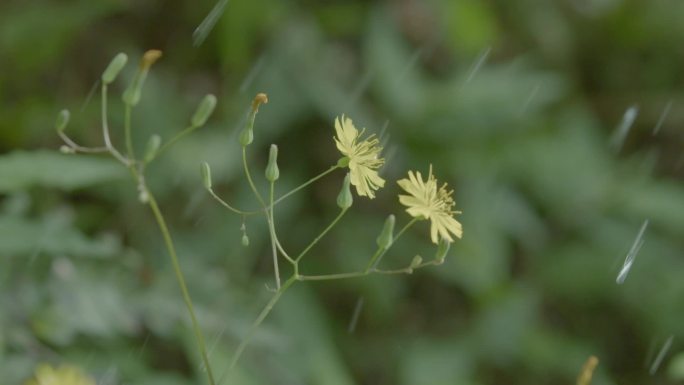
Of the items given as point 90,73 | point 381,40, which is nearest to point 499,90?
point 381,40

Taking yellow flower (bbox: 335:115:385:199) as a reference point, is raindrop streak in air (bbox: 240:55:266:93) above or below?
below

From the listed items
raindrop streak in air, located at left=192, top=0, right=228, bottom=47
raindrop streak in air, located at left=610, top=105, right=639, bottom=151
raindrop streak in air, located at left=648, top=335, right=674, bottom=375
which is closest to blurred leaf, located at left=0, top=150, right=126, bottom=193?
raindrop streak in air, located at left=192, top=0, right=228, bottom=47

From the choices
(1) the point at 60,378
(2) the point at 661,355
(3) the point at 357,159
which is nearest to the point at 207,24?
(2) the point at 661,355

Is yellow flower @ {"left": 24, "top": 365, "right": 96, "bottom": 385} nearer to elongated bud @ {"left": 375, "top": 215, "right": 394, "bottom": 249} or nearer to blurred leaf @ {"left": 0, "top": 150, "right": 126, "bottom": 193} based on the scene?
blurred leaf @ {"left": 0, "top": 150, "right": 126, "bottom": 193}

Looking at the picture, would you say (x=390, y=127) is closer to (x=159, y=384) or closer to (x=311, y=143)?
(x=311, y=143)

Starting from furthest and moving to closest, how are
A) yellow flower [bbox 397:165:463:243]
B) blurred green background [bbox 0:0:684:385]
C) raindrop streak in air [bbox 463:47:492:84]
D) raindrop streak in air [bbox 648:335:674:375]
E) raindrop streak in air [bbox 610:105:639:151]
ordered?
Result: 1. raindrop streak in air [bbox 610:105:639:151]
2. raindrop streak in air [bbox 463:47:492:84]
3. raindrop streak in air [bbox 648:335:674:375]
4. blurred green background [bbox 0:0:684:385]
5. yellow flower [bbox 397:165:463:243]

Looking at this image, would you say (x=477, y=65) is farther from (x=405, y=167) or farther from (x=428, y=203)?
(x=428, y=203)
